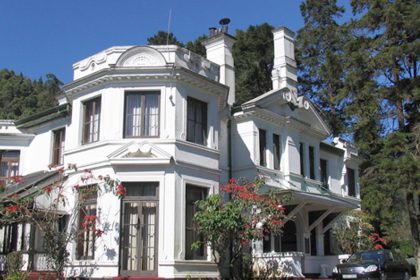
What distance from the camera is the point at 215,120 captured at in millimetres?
18781

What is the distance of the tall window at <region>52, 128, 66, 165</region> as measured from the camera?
2119 cm

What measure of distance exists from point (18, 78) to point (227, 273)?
203 feet

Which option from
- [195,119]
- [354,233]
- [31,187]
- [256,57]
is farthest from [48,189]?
[256,57]

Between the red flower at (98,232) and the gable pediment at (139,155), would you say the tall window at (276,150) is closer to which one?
the gable pediment at (139,155)

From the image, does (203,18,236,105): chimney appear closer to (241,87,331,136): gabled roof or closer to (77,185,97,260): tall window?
(241,87,331,136): gabled roof

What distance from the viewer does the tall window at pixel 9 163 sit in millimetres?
23062

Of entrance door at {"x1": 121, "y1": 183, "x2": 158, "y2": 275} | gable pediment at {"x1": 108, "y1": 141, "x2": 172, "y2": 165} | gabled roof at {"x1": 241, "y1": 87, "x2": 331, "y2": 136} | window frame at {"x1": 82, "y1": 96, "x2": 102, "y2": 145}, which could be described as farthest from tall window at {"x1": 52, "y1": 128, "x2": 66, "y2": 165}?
gabled roof at {"x1": 241, "y1": 87, "x2": 331, "y2": 136}

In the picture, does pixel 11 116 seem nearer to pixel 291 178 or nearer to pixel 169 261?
pixel 291 178

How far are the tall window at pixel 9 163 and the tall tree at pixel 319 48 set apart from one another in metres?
24.8

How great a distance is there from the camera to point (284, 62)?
24578mm

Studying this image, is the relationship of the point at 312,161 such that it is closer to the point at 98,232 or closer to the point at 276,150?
the point at 276,150

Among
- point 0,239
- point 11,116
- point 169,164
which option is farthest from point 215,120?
point 11,116

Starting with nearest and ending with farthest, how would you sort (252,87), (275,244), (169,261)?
1. (169,261)
2. (275,244)
3. (252,87)

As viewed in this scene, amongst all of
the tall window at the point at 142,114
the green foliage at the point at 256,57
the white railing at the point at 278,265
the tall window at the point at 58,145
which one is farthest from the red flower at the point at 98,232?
the green foliage at the point at 256,57
